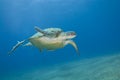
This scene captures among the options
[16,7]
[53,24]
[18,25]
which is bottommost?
[16,7]

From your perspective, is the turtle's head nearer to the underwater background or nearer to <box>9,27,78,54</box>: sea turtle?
<box>9,27,78,54</box>: sea turtle

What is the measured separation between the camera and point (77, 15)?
4566cm

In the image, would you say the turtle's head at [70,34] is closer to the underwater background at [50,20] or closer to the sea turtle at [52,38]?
the sea turtle at [52,38]

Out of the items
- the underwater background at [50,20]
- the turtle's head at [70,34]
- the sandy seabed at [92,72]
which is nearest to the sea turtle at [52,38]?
the turtle's head at [70,34]

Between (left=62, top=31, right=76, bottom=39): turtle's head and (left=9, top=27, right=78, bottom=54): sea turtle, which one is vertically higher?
(left=9, top=27, right=78, bottom=54): sea turtle

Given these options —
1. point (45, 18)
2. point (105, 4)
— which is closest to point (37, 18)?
point (45, 18)

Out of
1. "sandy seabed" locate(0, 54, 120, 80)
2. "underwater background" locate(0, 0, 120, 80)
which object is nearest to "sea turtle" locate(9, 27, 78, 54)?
"sandy seabed" locate(0, 54, 120, 80)

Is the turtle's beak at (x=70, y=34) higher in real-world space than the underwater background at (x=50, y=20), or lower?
lower

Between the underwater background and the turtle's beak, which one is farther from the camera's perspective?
the underwater background

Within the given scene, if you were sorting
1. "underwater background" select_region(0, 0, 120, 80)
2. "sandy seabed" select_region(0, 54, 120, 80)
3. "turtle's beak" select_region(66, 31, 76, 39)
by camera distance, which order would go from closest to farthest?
"turtle's beak" select_region(66, 31, 76, 39)
"sandy seabed" select_region(0, 54, 120, 80)
"underwater background" select_region(0, 0, 120, 80)

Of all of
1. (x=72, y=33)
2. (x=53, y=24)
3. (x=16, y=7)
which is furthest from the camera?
(x=53, y=24)

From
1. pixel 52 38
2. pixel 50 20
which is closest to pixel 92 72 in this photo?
pixel 52 38

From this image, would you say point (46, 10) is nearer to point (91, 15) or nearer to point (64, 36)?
point (91, 15)

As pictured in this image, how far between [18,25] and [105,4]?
1498 centimetres
